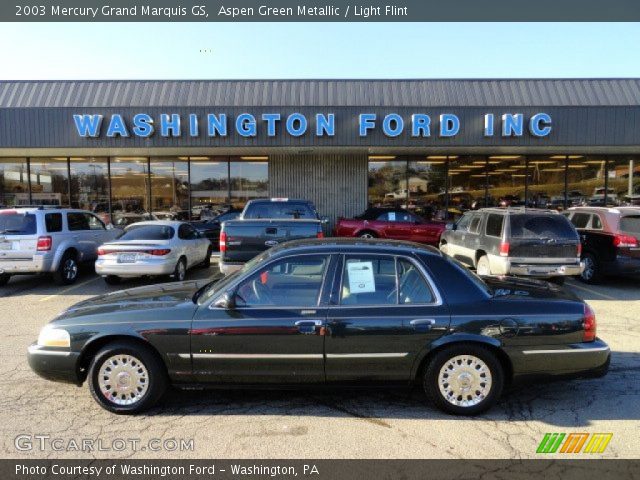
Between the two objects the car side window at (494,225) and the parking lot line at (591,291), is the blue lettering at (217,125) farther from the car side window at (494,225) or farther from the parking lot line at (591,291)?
the parking lot line at (591,291)

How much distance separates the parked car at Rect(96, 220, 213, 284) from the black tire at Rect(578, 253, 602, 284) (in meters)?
8.88

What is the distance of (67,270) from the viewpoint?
33.7 feet

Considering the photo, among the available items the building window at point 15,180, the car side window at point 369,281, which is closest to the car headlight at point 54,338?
the car side window at point 369,281

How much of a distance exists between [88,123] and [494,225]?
39.3ft

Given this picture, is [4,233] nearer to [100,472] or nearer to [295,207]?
[295,207]

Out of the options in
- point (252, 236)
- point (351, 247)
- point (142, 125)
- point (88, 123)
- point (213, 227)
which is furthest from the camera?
point (213, 227)

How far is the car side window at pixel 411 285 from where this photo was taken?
4.04m

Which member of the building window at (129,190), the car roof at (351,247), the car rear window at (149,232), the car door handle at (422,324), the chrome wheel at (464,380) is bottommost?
the chrome wheel at (464,380)

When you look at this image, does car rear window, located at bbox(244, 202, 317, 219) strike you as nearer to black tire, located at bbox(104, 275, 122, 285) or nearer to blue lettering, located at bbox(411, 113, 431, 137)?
black tire, located at bbox(104, 275, 122, 285)

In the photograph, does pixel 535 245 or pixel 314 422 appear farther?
pixel 535 245

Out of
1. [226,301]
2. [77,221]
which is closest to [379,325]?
[226,301]

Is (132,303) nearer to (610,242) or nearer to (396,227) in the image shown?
(610,242)

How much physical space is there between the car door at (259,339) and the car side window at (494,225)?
595cm

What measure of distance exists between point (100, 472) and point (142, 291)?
1.97 meters
